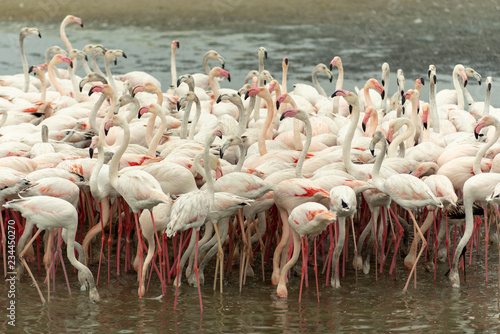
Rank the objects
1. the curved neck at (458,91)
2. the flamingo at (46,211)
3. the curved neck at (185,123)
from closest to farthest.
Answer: the flamingo at (46,211)
the curved neck at (185,123)
the curved neck at (458,91)

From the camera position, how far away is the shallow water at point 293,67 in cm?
651

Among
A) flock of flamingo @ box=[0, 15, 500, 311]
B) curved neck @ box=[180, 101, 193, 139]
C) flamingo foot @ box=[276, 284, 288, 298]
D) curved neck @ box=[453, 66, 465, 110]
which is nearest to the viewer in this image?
flock of flamingo @ box=[0, 15, 500, 311]

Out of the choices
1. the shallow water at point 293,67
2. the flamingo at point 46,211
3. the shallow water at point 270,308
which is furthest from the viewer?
the flamingo at point 46,211

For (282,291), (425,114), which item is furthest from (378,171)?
(425,114)

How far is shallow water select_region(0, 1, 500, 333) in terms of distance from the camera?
6.51 m

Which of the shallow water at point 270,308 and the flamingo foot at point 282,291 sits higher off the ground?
the flamingo foot at point 282,291

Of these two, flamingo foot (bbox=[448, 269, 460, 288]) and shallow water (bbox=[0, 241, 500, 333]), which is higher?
flamingo foot (bbox=[448, 269, 460, 288])

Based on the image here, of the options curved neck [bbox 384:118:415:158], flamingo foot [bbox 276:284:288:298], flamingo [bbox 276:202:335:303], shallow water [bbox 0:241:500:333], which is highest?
curved neck [bbox 384:118:415:158]

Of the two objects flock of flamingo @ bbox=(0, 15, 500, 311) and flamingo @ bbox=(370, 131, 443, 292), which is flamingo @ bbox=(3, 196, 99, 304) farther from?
flamingo @ bbox=(370, 131, 443, 292)

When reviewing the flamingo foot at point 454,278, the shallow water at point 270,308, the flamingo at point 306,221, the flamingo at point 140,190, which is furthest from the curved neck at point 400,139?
the flamingo at point 140,190

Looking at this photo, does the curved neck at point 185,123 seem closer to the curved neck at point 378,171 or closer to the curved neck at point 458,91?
the curved neck at point 378,171

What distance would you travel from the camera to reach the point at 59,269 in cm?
798

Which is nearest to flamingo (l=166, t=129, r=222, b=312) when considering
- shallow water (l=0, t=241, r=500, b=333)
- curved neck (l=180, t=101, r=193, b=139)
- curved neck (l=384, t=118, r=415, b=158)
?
shallow water (l=0, t=241, r=500, b=333)

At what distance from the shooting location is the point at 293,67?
71.2 ft
